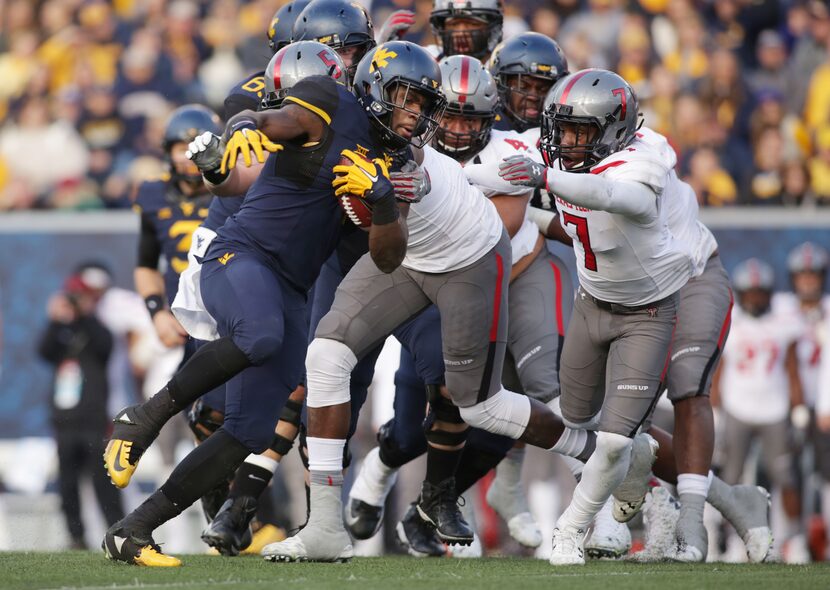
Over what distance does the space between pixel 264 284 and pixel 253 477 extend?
131cm

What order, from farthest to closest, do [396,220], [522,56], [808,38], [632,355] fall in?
[808,38]
[522,56]
[632,355]
[396,220]

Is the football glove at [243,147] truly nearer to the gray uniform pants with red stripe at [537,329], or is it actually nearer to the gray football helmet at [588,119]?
the gray football helmet at [588,119]

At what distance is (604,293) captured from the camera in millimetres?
5094

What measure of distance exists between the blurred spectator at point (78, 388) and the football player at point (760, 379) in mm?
3900

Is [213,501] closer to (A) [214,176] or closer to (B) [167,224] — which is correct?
(B) [167,224]

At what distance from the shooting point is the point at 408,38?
33.0 feet

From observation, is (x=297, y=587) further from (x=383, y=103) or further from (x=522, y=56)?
(x=522, y=56)

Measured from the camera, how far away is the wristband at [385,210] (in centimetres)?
451

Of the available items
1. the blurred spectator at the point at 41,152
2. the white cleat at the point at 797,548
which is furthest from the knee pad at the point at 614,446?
the blurred spectator at the point at 41,152

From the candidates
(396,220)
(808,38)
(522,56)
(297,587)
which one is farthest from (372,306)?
(808,38)

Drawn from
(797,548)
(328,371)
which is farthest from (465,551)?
(797,548)

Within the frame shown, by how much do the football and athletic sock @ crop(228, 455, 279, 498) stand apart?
1.46 meters

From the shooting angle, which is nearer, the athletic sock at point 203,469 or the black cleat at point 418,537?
the athletic sock at point 203,469

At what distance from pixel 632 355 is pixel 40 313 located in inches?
190
